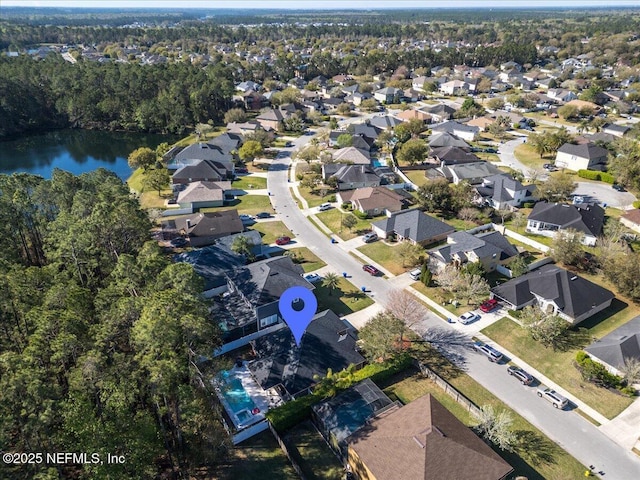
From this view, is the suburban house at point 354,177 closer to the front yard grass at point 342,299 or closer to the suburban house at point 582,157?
the front yard grass at point 342,299

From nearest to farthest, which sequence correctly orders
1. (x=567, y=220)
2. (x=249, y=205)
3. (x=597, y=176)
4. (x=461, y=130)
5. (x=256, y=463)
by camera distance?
(x=256, y=463) → (x=567, y=220) → (x=249, y=205) → (x=597, y=176) → (x=461, y=130)

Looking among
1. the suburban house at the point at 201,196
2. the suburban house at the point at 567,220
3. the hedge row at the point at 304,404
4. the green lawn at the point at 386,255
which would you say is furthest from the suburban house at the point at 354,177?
the hedge row at the point at 304,404

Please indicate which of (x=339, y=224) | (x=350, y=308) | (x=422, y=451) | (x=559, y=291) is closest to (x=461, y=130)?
(x=339, y=224)

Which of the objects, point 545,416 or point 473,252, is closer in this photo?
point 545,416

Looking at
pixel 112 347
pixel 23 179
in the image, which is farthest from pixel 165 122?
pixel 112 347

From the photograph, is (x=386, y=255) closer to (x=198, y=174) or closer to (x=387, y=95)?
(x=198, y=174)

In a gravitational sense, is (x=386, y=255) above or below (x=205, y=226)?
below
